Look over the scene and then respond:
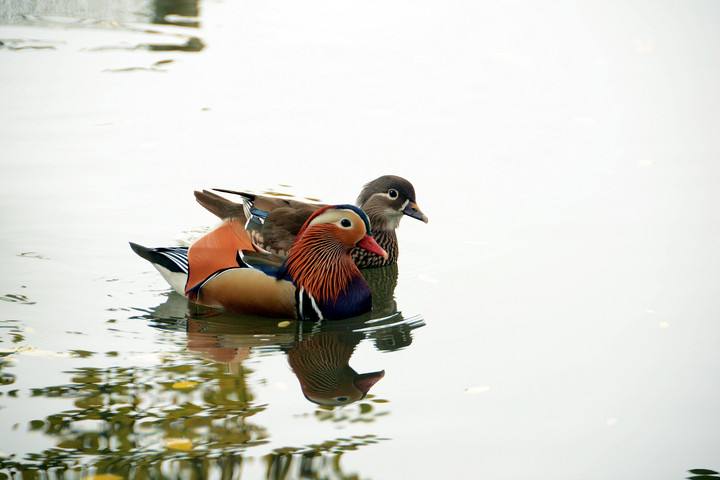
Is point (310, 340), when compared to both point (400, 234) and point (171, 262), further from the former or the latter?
point (400, 234)

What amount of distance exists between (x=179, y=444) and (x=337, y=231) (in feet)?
7.76

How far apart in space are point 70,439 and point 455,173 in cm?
559

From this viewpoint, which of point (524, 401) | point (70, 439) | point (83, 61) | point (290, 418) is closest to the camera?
point (70, 439)

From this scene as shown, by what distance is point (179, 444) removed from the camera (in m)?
5.31

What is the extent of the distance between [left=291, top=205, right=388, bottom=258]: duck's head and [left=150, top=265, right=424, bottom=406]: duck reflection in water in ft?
1.66

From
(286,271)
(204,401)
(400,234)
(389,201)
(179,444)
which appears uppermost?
(389,201)

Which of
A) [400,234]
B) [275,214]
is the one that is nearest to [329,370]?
[275,214]

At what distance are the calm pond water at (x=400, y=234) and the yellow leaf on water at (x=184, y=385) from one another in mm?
73

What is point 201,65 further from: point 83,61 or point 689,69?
point 689,69

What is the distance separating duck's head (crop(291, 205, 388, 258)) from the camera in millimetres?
7230

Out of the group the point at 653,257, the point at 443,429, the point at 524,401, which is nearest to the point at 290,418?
the point at 443,429

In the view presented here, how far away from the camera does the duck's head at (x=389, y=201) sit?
863 centimetres

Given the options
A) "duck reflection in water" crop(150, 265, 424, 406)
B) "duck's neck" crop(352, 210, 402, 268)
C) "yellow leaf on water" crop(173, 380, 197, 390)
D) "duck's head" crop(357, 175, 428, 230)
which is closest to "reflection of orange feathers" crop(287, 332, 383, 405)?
"duck reflection in water" crop(150, 265, 424, 406)

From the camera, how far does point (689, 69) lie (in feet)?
43.5
